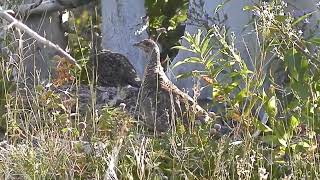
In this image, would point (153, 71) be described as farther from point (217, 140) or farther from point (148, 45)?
point (217, 140)

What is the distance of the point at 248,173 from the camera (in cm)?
440

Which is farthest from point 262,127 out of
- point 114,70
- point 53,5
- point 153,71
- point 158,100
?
point 53,5

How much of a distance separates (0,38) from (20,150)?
347 cm

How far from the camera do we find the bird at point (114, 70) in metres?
8.08

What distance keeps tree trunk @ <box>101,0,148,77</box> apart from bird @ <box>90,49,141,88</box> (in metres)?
0.54

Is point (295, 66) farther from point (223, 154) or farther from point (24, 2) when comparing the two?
point (24, 2)

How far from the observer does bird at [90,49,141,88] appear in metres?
8.08

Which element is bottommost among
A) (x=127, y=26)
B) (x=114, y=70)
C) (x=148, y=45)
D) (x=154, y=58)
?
(x=114, y=70)

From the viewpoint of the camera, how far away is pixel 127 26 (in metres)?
8.82

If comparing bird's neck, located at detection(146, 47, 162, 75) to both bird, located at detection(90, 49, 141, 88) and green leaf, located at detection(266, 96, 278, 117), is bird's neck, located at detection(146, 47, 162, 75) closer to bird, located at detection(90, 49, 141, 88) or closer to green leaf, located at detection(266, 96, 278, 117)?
bird, located at detection(90, 49, 141, 88)

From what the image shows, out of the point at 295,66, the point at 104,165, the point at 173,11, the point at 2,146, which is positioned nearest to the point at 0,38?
the point at 173,11

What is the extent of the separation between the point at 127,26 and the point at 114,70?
805 millimetres

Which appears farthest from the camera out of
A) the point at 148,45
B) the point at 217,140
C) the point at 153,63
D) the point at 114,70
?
the point at 114,70

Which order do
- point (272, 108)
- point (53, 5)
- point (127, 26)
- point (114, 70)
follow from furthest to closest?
point (53, 5)
point (127, 26)
point (114, 70)
point (272, 108)
